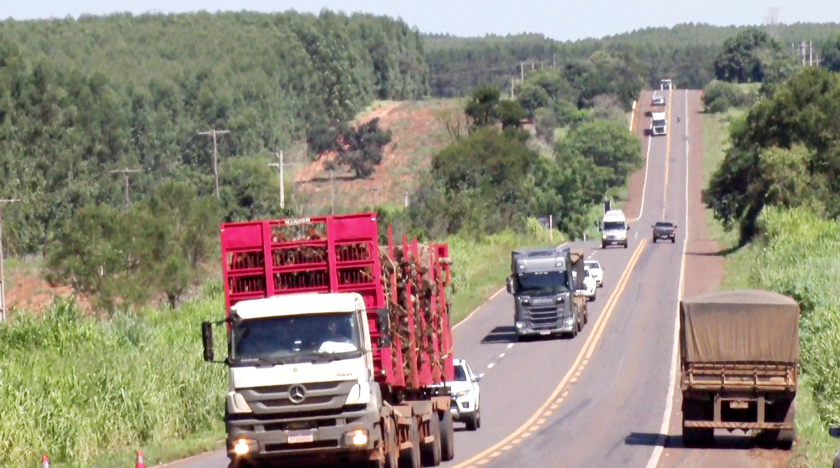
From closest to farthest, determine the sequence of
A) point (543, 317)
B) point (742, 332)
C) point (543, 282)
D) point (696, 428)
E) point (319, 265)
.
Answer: point (319, 265) → point (742, 332) → point (696, 428) → point (543, 282) → point (543, 317)

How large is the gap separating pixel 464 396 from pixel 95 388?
297 inches

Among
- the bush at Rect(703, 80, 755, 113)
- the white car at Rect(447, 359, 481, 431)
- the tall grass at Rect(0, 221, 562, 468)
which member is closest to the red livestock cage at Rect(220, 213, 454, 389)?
the tall grass at Rect(0, 221, 562, 468)

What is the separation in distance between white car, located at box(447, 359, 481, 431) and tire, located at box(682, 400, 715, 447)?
4519 millimetres

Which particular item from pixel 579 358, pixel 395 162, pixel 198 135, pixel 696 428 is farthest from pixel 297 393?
pixel 395 162

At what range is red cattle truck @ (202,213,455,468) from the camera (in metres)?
16.2

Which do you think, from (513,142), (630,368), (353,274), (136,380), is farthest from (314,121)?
(353,274)

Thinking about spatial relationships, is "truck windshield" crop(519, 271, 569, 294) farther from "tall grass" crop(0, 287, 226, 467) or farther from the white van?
the white van

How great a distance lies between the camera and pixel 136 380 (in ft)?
93.8

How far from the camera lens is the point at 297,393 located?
16.2m

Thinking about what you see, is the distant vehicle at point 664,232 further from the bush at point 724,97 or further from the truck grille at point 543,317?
the bush at point 724,97

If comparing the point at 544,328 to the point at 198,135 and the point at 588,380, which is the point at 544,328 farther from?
the point at 198,135

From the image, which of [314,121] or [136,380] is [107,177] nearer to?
[314,121]

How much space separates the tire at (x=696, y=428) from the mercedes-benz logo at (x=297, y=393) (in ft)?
33.8

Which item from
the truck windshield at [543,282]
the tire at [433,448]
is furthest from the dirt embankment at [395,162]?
the tire at [433,448]
